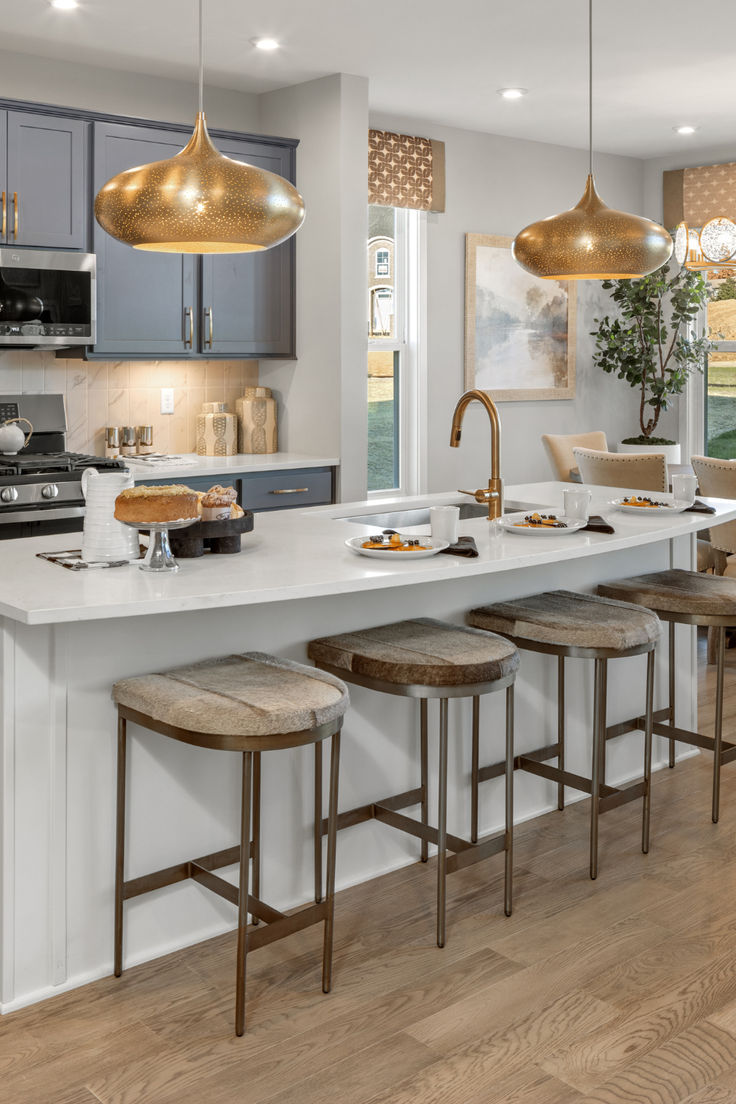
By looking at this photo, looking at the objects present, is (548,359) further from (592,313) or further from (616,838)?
(616,838)

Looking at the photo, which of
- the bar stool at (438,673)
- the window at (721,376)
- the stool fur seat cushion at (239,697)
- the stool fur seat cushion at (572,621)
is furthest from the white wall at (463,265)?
the stool fur seat cushion at (239,697)

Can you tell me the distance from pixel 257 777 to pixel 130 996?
527 mm

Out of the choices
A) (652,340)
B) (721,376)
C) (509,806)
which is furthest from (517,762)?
(721,376)

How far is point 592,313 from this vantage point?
7.35 meters

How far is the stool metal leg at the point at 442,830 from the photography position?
244cm

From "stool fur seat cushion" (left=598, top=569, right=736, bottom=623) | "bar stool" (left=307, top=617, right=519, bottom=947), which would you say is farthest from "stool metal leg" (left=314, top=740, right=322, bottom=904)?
"stool fur seat cushion" (left=598, top=569, right=736, bottom=623)

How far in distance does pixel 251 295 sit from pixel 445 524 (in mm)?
2945

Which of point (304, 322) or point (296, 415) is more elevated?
point (304, 322)

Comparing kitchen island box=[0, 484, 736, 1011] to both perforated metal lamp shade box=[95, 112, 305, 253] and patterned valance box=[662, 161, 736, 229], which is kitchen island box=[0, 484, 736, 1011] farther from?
patterned valance box=[662, 161, 736, 229]

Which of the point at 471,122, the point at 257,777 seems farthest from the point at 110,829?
the point at 471,122

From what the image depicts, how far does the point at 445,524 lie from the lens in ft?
9.16

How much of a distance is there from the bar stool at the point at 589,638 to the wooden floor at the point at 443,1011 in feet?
0.71

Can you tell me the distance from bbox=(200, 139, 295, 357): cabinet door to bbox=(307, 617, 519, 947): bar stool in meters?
2.85

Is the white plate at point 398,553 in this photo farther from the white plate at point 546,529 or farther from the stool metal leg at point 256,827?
the stool metal leg at point 256,827
